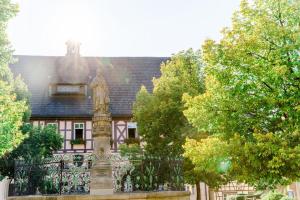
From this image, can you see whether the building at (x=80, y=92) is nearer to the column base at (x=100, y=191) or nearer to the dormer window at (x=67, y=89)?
the dormer window at (x=67, y=89)

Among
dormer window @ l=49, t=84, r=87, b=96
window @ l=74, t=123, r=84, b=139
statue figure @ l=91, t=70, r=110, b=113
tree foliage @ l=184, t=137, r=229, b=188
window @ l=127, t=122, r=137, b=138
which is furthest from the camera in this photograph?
dormer window @ l=49, t=84, r=87, b=96

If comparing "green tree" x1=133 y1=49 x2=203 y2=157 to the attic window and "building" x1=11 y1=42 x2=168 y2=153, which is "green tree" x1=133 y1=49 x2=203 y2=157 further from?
the attic window

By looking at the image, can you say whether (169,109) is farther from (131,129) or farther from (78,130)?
(78,130)

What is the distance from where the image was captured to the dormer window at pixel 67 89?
90.3 ft

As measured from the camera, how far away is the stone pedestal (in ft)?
36.3

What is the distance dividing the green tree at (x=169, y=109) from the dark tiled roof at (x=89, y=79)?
8.19 meters

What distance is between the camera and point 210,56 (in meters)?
12.3

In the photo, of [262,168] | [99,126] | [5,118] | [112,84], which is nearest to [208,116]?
[262,168]

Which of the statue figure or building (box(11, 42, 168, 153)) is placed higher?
building (box(11, 42, 168, 153))

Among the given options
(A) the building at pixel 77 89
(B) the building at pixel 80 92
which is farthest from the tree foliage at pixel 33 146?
(B) the building at pixel 80 92

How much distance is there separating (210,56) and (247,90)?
5.20ft

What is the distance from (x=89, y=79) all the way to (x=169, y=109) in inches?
511

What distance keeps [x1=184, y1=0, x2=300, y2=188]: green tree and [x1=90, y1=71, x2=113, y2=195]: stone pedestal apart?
2.84m

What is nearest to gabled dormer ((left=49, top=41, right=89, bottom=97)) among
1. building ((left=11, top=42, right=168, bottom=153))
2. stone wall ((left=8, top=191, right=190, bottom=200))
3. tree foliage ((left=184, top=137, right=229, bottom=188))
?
building ((left=11, top=42, right=168, bottom=153))
